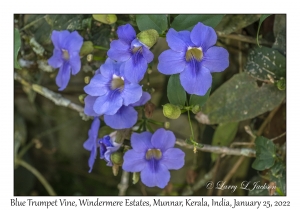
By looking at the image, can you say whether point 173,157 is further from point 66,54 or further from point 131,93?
point 66,54

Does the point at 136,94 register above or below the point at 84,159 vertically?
above

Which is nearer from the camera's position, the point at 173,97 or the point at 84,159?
the point at 173,97

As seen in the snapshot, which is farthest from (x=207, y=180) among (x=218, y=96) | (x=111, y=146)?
(x=111, y=146)

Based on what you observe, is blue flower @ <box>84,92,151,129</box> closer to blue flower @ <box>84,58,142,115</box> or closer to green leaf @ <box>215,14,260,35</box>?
blue flower @ <box>84,58,142,115</box>

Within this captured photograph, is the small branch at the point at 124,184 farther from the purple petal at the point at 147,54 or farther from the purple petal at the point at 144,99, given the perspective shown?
the purple petal at the point at 147,54

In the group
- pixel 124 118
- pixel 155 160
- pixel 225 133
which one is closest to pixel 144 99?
pixel 124 118
